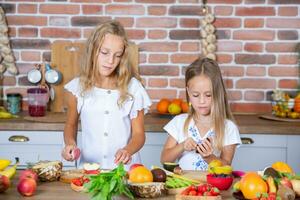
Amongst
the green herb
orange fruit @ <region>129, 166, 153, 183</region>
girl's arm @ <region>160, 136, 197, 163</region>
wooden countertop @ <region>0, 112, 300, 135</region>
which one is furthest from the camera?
wooden countertop @ <region>0, 112, 300, 135</region>

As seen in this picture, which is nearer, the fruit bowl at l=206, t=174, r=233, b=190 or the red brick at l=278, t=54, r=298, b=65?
the fruit bowl at l=206, t=174, r=233, b=190

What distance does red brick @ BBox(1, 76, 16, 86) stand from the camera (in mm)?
4062

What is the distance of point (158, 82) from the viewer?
4.04 m

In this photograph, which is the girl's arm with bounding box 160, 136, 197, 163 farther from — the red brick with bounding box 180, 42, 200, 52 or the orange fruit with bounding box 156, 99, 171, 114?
the red brick with bounding box 180, 42, 200, 52

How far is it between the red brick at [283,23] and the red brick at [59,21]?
1.34 meters

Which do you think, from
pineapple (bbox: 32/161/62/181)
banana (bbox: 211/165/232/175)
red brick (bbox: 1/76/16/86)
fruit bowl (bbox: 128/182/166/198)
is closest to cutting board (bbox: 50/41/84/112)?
red brick (bbox: 1/76/16/86)

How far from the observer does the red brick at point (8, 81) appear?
406cm

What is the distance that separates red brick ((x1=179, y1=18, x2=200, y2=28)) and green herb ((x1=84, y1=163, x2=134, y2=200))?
7.37ft

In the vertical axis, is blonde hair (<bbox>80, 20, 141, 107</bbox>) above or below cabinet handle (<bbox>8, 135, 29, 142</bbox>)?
above

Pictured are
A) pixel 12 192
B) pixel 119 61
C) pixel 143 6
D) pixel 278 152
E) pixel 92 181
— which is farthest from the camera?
pixel 143 6

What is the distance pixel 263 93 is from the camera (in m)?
4.05

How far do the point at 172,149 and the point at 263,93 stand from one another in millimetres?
1399

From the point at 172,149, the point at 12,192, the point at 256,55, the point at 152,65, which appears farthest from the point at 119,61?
the point at 256,55

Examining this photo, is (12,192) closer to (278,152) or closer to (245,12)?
(278,152)
